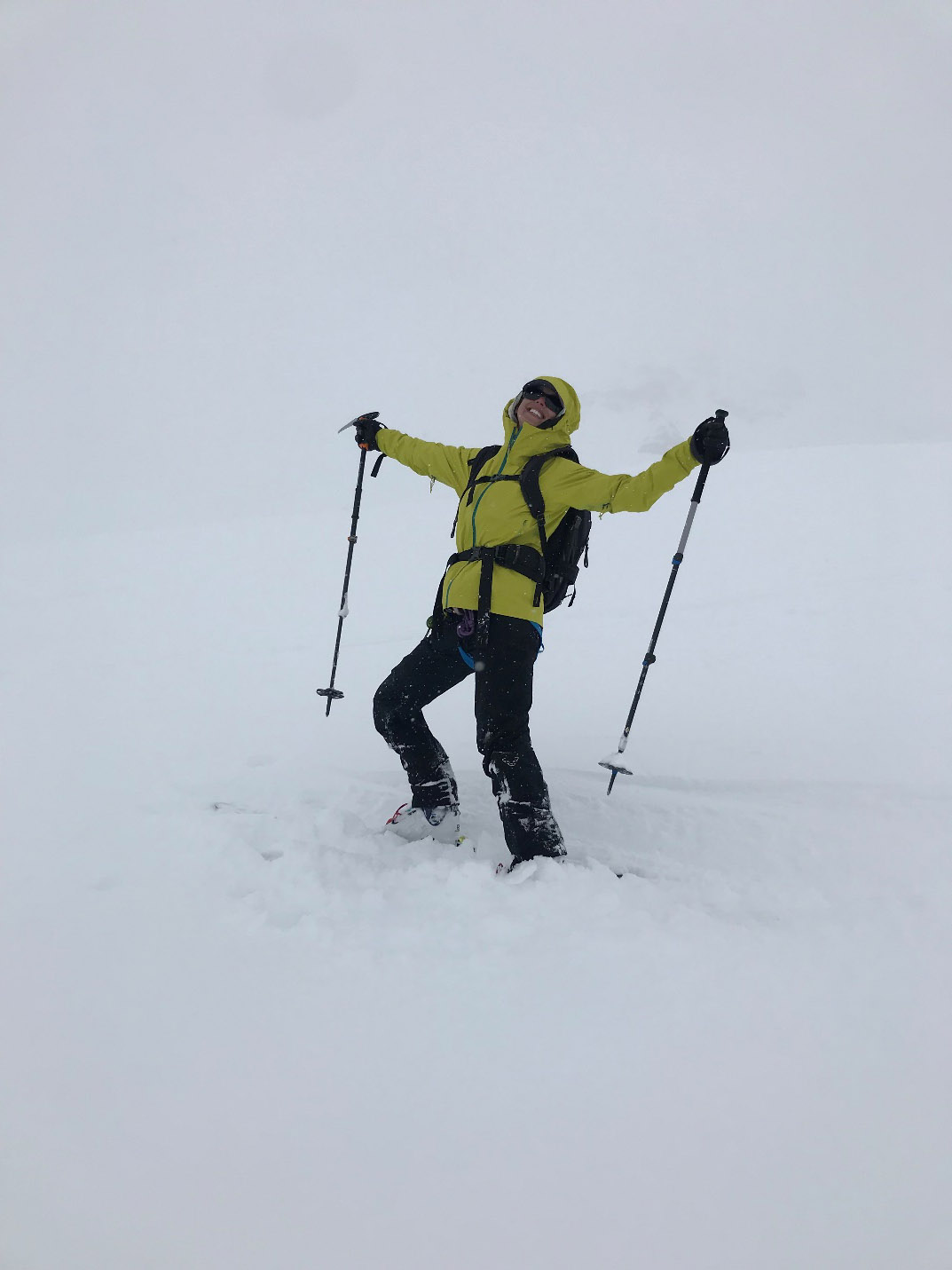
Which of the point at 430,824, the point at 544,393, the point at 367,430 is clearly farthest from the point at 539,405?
the point at 430,824

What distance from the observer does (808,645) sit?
26.6 ft

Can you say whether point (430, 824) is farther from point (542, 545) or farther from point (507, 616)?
point (542, 545)

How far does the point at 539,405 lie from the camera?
4117 mm

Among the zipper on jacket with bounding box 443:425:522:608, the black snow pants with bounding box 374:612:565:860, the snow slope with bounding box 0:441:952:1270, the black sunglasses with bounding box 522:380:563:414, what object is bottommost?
the snow slope with bounding box 0:441:952:1270

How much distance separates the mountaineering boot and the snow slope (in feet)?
0.46

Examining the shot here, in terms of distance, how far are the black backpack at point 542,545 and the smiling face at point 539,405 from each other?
0.60 ft

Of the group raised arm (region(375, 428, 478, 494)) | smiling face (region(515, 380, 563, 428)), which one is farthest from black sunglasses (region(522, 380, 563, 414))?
raised arm (region(375, 428, 478, 494))

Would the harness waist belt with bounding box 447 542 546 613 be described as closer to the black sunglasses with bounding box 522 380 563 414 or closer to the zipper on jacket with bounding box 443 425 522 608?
the zipper on jacket with bounding box 443 425 522 608

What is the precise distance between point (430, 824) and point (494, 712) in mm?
914

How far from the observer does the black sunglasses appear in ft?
13.3

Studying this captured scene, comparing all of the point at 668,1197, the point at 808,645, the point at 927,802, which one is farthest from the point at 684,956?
the point at 808,645

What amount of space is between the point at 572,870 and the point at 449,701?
Answer: 3.53 meters

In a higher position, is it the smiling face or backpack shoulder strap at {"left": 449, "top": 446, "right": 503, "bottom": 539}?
the smiling face

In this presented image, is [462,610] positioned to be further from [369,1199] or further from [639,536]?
[639,536]
